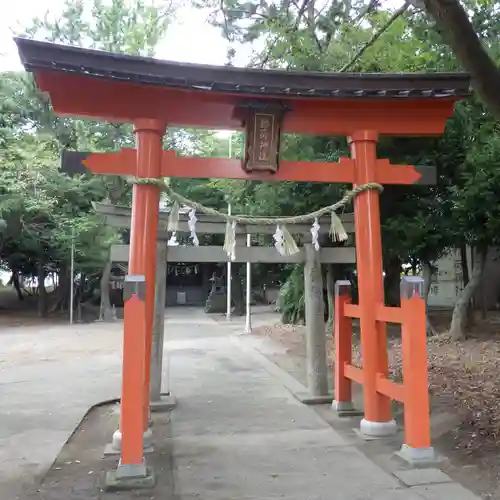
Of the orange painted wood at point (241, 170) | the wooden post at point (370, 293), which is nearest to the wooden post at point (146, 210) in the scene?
the orange painted wood at point (241, 170)

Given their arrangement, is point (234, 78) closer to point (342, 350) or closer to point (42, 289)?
point (342, 350)

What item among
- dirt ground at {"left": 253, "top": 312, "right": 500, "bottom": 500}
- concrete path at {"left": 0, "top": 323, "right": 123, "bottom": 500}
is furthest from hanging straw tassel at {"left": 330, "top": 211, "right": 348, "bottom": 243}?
concrete path at {"left": 0, "top": 323, "right": 123, "bottom": 500}

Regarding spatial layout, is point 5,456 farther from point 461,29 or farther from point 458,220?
point 458,220

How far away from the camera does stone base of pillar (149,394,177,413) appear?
24.3 feet

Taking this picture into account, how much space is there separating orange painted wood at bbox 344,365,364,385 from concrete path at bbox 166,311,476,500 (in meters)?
0.66

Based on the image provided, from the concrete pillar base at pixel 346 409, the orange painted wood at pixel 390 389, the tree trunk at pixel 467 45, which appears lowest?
the concrete pillar base at pixel 346 409

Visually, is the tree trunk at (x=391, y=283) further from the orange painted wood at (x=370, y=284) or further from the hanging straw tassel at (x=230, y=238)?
the hanging straw tassel at (x=230, y=238)

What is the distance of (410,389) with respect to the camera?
4.95m

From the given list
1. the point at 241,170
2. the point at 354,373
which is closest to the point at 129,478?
the point at 354,373

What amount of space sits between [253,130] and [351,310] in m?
2.59

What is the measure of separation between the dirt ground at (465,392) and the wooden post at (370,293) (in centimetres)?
70

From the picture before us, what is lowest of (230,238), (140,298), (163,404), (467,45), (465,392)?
(163,404)

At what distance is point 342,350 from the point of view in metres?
6.76

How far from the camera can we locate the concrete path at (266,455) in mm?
4293
